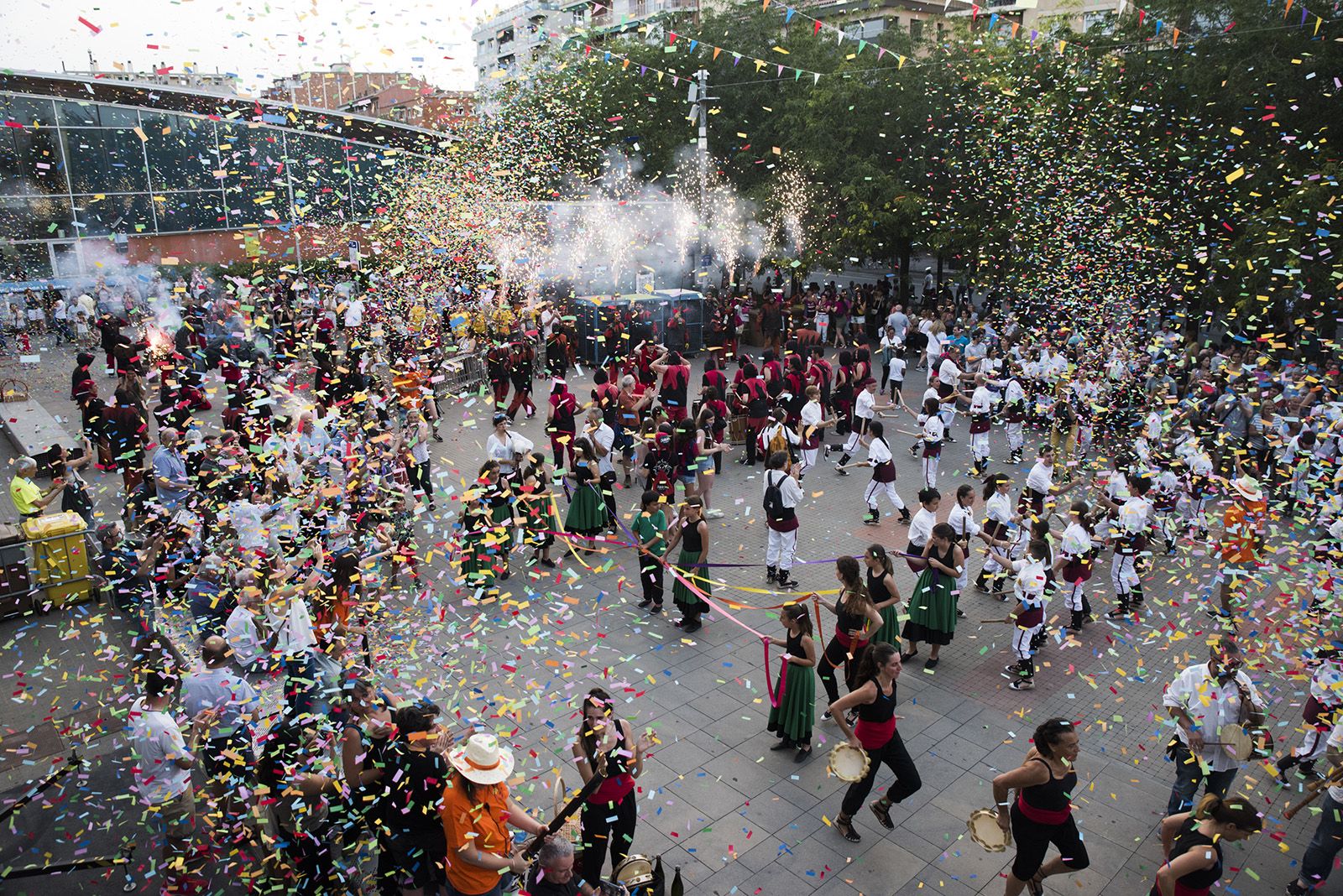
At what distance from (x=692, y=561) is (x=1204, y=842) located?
4.84 metres

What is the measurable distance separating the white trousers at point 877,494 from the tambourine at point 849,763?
599 centimetres

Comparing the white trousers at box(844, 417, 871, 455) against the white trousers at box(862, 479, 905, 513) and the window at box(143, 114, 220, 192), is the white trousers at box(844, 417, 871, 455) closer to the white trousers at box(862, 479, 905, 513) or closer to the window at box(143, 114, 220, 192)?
the white trousers at box(862, 479, 905, 513)

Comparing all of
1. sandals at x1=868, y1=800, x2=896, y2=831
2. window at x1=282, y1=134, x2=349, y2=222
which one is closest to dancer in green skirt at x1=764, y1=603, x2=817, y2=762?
sandals at x1=868, y1=800, x2=896, y2=831

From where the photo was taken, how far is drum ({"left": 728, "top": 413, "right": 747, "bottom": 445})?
14867 millimetres

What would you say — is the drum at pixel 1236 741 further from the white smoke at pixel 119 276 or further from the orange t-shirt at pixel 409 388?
the white smoke at pixel 119 276

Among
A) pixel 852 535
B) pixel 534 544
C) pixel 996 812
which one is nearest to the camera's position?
pixel 996 812

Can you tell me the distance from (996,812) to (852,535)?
20.6 feet

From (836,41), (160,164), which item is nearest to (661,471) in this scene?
(836,41)

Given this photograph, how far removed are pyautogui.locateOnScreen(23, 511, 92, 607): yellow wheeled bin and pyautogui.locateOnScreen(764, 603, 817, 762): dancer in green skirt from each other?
742cm

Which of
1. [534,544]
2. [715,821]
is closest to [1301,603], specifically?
[715,821]

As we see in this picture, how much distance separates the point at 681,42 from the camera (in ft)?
92.5

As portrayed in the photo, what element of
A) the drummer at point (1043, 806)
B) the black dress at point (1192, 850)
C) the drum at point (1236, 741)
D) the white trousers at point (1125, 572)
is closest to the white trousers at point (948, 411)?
the white trousers at point (1125, 572)

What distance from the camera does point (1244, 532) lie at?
330 inches

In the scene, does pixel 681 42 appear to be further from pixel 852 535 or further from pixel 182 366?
pixel 852 535
